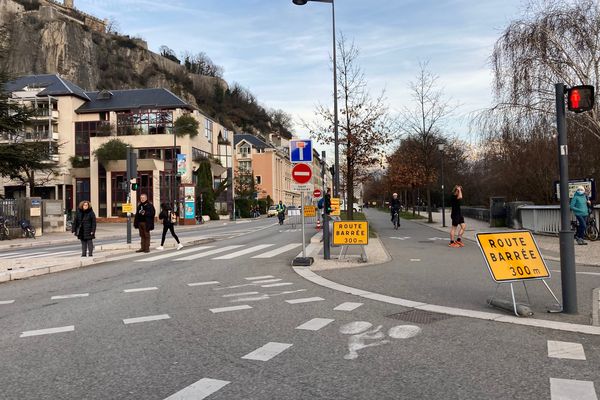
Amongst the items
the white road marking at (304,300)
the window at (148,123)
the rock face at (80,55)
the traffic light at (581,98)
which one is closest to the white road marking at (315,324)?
the white road marking at (304,300)

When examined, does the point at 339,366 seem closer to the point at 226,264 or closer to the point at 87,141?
the point at 226,264

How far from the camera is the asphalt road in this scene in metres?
3.99

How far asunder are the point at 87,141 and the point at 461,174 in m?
47.6

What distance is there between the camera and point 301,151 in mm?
12039

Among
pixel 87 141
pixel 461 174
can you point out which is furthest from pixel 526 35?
pixel 87 141

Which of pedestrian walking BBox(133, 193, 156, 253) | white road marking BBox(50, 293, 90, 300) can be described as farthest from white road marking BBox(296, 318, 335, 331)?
pedestrian walking BBox(133, 193, 156, 253)

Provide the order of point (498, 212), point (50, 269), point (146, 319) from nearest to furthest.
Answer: point (146, 319)
point (50, 269)
point (498, 212)

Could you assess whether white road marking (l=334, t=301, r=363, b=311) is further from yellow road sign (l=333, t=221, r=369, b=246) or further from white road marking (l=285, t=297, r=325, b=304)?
yellow road sign (l=333, t=221, r=369, b=246)

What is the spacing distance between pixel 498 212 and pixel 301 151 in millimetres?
16581

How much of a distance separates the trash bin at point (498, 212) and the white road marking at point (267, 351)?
22.2 meters

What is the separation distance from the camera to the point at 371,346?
5.16 meters

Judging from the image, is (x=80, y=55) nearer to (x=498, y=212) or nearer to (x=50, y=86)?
(x=50, y=86)

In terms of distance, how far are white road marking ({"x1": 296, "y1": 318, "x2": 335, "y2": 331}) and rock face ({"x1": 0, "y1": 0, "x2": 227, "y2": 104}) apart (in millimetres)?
103920

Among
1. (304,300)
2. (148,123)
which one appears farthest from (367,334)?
(148,123)
